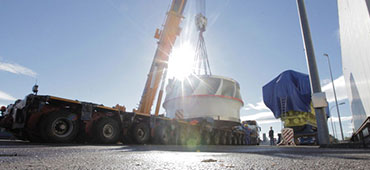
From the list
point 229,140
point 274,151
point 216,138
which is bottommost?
point 229,140

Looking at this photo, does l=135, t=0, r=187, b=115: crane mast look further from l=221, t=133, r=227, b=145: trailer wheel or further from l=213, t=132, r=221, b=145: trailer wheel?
l=221, t=133, r=227, b=145: trailer wheel

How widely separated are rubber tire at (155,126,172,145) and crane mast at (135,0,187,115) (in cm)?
245

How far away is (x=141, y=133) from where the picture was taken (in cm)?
875

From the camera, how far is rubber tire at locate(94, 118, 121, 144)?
709cm

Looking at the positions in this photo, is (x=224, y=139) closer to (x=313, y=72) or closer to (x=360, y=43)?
(x=313, y=72)

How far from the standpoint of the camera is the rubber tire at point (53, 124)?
19.3 feet

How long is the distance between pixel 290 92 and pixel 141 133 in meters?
10.8

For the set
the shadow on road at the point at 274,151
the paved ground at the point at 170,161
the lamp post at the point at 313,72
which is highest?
the lamp post at the point at 313,72

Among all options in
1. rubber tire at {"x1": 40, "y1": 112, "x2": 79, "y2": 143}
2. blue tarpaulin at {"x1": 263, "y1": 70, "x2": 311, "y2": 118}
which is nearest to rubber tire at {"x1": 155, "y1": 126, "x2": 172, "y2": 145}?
rubber tire at {"x1": 40, "y1": 112, "x2": 79, "y2": 143}

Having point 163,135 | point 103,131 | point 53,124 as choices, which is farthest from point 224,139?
point 53,124

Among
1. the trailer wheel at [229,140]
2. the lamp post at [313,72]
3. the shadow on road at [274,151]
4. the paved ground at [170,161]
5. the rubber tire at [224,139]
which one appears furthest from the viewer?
the trailer wheel at [229,140]

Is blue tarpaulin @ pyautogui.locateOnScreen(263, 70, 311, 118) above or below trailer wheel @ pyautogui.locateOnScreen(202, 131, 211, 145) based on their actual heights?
above

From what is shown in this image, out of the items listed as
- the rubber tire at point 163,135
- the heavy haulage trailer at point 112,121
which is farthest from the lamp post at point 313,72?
the rubber tire at point 163,135

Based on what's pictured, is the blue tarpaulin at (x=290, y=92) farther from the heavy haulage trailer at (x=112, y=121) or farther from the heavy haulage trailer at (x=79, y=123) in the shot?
the heavy haulage trailer at (x=79, y=123)
